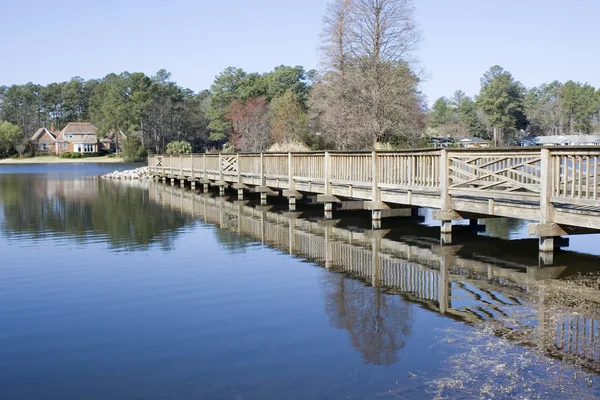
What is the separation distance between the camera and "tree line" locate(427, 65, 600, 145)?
88.2 m

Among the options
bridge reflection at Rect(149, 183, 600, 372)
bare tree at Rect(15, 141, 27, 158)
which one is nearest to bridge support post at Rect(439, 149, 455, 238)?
bridge reflection at Rect(149, 183, 600, 372)

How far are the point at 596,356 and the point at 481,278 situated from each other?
12.9ft

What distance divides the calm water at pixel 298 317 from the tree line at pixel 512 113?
217 ft

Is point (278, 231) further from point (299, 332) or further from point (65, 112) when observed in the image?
point (65, 112)

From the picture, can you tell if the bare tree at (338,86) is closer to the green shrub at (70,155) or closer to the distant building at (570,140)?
the distant building at (570,140)

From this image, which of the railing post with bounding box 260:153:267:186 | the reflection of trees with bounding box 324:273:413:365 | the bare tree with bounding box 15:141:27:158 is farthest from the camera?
the bare tree with bounding box 15:141:27:158

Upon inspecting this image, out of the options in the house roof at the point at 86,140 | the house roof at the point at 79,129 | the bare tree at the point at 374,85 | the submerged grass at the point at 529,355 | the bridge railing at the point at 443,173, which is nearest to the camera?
the submerged grass at the point at 529,355

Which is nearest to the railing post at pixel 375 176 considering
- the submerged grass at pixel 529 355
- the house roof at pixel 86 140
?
the submerged grass at pixel 529 355

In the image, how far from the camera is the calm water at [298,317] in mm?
5973

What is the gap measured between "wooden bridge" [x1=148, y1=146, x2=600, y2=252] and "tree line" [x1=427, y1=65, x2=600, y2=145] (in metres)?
58.2

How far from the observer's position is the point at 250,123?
7269 centimetres

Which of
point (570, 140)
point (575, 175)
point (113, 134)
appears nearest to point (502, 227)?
point (575, 175)

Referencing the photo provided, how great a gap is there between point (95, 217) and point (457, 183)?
43.5 ft

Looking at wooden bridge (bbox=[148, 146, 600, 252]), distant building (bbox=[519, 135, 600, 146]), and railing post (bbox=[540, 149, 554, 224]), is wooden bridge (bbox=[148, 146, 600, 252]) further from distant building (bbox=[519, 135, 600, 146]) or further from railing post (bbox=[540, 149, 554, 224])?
distant building (bbox=[519, 135, 600, 146])
